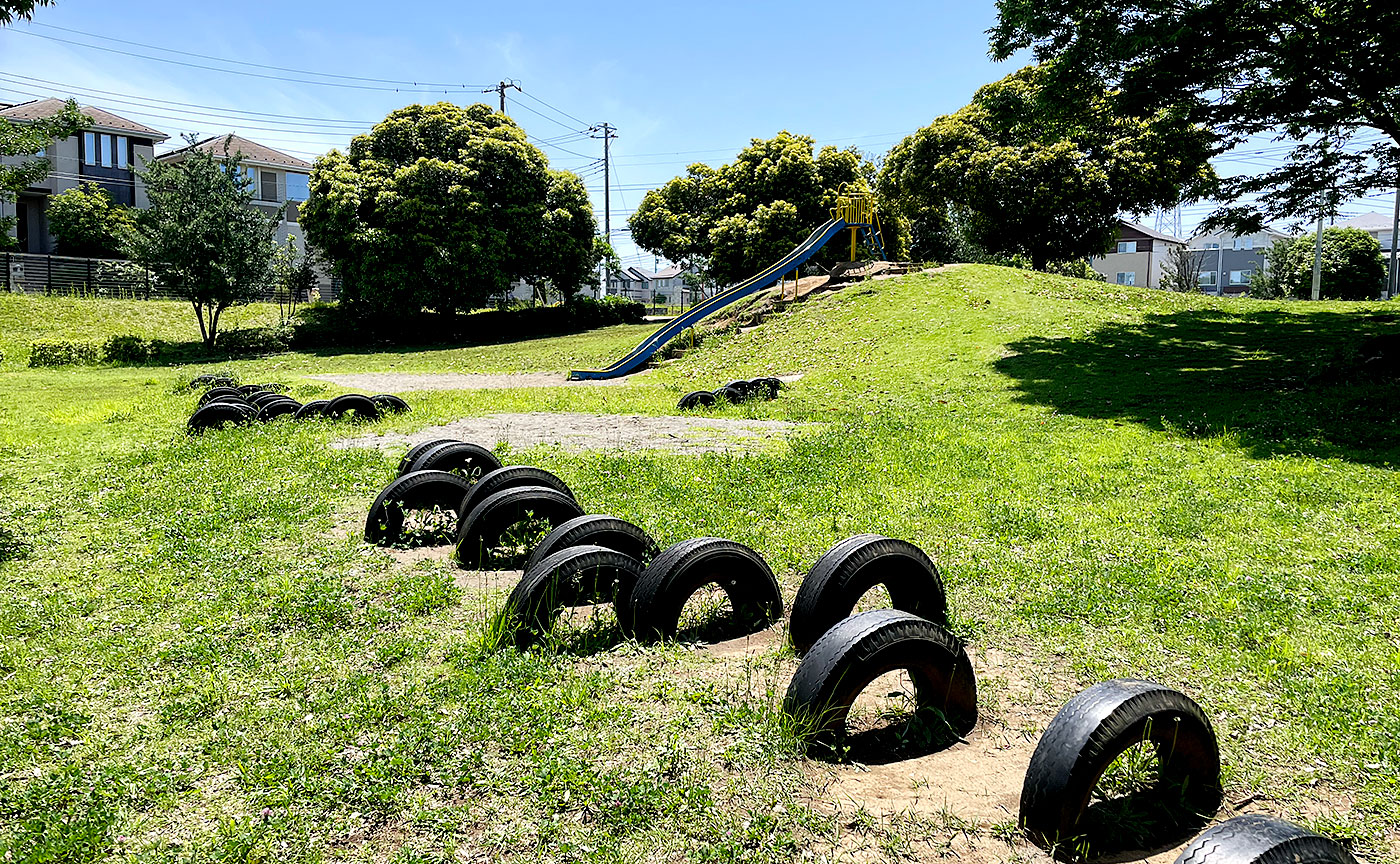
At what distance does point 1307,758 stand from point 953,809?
1.56 m

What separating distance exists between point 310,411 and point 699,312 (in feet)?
48.4

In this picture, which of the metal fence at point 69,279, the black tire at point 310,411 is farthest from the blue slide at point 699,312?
the metal fence at point 69,279

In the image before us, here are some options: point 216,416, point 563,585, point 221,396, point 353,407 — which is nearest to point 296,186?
point 221,396

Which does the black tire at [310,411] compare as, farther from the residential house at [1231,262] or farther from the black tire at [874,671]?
the residential house at [1231,262]

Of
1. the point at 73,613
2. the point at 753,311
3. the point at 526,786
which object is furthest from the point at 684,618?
the point at 753,311

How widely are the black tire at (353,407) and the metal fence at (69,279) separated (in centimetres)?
2172

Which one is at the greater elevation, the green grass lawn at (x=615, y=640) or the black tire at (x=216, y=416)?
the black tire at (x=216, y=416)

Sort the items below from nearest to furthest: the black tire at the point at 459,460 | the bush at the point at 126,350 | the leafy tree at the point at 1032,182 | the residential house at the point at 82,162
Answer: the black tire at the point at 459,460
the bush at the point at 126,350
the leafy tree at the point at 1032,182
the residential house at the point at 82,162

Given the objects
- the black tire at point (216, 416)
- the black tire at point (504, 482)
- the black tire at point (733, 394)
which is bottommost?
the black tire at point (504, 482)

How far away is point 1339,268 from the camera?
42.4m

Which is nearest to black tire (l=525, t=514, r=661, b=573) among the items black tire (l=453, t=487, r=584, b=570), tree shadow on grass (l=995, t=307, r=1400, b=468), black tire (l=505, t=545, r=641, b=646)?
black tire (l=505, t=545, r=641, b=646)

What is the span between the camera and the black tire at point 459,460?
25.8 ft

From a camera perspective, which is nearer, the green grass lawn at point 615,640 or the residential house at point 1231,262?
the green grass lawn at point 615,640

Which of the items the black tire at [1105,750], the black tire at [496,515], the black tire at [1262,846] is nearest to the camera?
the black tire at [1262,846]
